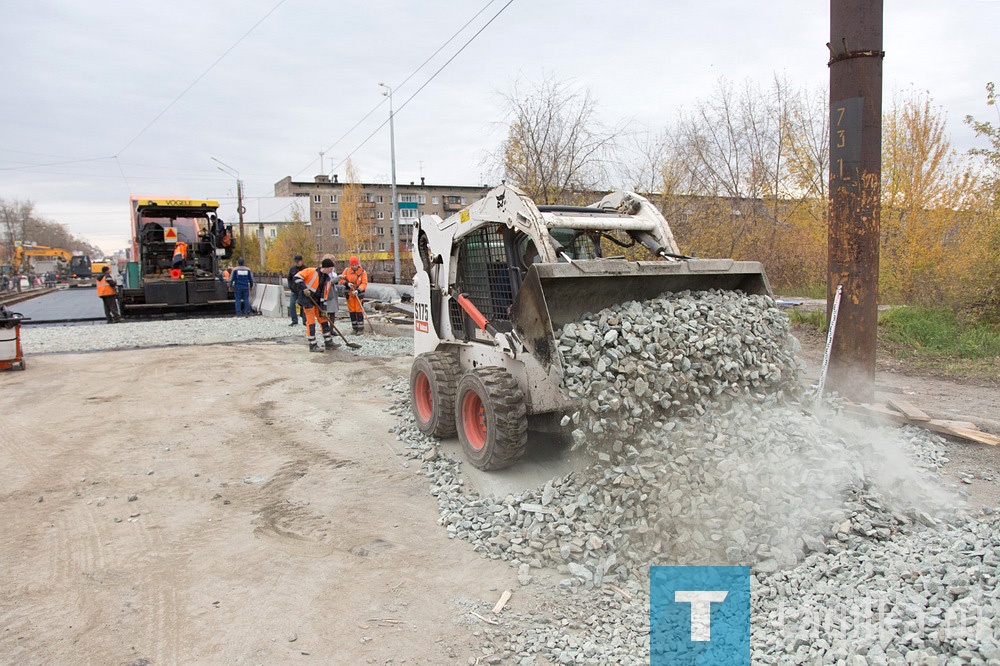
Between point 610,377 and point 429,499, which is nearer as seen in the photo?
point 610,377

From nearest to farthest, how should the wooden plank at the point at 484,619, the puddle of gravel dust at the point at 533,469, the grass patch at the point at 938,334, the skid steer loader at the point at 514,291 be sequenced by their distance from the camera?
1. the wooden plank at the point at 484,619
2. the skid steer loader at the point at 514,291
3. the puddle of gravel dust at the point at 533,469
4. the grass patch at the point at 938,334

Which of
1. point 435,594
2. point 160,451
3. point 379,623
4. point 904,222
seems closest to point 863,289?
point 435,594

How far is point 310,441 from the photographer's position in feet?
20.6

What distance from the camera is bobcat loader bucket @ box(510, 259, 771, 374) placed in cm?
435

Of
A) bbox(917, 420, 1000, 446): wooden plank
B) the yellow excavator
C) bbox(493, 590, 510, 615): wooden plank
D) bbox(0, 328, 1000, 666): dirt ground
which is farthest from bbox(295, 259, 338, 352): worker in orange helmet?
the yellow excavator

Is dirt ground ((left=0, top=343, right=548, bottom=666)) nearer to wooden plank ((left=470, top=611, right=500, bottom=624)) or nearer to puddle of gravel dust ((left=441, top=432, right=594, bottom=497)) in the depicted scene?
wooden plank ((left=470, top=611, right=500, bottom=624))

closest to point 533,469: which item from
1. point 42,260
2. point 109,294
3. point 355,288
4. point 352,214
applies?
point 355,288

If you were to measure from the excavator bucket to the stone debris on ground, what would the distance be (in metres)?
0.14

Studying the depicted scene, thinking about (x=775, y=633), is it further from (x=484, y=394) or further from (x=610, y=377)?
(x=484, y=394)

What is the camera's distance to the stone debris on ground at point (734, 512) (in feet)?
9.05

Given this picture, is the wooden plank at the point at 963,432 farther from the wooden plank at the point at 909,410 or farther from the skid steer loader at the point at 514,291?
the skid steer loader at the point at 514,291

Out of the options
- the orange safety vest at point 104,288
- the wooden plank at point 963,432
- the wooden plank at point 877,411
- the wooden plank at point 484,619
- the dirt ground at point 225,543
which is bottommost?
the wooden plank at point 484,619

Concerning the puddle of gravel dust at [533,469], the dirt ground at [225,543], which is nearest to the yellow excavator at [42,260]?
the dirt ground at [225,543]

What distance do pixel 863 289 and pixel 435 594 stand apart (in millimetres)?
4764
